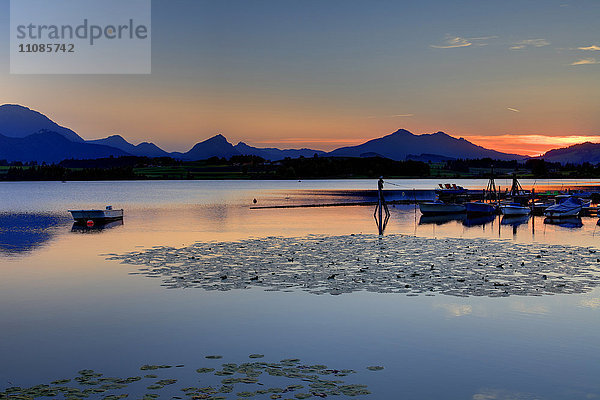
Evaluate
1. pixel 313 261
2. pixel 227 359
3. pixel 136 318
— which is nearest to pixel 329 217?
pixel 313 261

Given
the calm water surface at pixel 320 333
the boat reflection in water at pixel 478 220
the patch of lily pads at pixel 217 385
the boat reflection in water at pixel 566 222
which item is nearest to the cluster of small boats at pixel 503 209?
the boat reflection in water at pixel 478 220

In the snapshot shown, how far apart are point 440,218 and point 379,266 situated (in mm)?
39348

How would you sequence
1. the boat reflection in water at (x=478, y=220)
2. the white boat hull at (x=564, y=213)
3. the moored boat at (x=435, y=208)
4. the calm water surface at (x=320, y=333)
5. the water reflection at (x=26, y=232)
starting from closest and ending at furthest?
the calm water surface at (x=320, y=333) < the water reflection at (x=26, y=232) < the boat reflection in water at (x=478, y=220) < the white boat hull at (x=564, y=213) < the moored boat at (x=435, y=208)

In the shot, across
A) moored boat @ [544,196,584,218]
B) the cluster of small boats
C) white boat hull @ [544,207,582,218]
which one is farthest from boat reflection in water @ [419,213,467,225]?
moored boat @ [544,196,584,218]

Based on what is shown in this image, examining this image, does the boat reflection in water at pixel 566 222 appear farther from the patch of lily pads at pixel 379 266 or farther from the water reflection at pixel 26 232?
the water reflection at pixel 26 232

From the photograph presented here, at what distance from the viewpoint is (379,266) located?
89.0 feet

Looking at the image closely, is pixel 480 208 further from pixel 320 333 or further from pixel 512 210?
pixel 320 333

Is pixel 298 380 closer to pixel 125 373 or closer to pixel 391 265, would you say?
pixel 125 373

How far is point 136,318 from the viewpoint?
18.6 metres

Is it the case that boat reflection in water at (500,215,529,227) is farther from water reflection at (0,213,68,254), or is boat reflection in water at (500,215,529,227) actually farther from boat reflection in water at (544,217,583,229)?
water reflection at (0,213,68,254)

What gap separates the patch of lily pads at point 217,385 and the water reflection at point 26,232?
2752 centimetres

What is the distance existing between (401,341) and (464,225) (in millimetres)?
42027

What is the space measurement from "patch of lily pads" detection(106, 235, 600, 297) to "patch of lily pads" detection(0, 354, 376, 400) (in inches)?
347

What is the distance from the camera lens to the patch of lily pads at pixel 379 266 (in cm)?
2223
